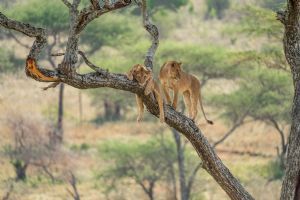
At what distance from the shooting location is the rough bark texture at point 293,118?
7289mm

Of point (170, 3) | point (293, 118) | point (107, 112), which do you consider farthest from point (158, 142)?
point (170, 3)

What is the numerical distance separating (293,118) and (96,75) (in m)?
1.75

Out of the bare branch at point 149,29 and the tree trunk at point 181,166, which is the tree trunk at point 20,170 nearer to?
the tree trunk at point 181,166

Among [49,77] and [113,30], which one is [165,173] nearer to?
[113,30]

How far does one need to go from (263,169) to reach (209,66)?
110 inches

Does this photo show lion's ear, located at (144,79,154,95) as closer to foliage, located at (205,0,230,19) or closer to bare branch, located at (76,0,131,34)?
bare branch, located at (76,0,131,34)

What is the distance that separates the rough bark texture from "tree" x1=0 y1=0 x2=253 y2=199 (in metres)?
0.36

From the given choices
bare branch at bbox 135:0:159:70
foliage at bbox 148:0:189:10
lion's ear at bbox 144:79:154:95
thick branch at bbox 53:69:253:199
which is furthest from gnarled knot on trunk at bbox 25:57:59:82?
foliage at bbox 148:0:189:10

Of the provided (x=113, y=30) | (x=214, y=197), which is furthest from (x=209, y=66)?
(x=113, y=30)

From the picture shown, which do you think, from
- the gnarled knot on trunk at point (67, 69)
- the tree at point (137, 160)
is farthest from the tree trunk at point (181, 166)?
the gnarled knot on trunk at point (67, 69)

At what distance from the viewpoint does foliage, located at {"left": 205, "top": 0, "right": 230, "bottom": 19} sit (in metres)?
44.6

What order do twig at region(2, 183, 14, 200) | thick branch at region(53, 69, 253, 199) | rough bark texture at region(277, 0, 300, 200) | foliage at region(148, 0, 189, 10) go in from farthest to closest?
foliage at region(148, 0, 189, 10) < twig at region(2, 183, 14, 200) < rough bark texture at region(277, 0, 300, 200) < thick branch at region(53, 69, 253, 199)

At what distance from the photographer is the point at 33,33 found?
20.8 ft

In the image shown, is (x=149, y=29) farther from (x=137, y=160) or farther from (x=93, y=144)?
(x=93, y=144)
